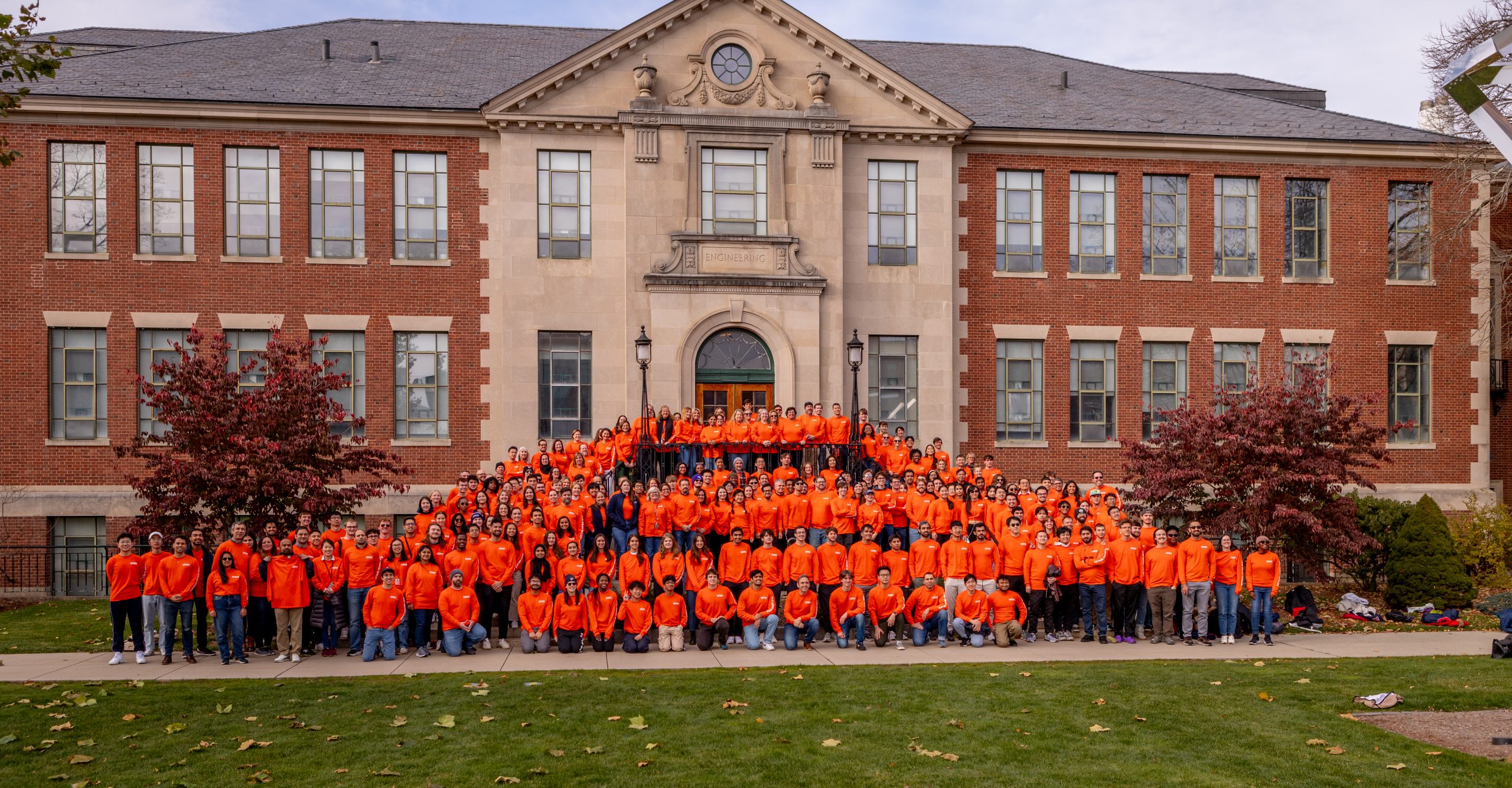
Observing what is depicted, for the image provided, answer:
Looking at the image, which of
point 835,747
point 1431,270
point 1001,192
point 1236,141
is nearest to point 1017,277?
point 1001,192

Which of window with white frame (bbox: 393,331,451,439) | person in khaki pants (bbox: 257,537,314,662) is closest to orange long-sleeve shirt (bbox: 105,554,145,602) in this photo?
person in khaki pants (bbox: 257,537,314,662)

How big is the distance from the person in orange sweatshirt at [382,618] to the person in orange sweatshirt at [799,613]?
5143mm

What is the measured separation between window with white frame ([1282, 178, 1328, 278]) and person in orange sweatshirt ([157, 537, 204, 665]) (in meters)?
23.5

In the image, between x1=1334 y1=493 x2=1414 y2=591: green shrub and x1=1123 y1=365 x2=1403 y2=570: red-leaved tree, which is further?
x1=1334 y1=493 x2=1414 y2=591: green shrub

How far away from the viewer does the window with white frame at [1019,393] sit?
26.1 meters

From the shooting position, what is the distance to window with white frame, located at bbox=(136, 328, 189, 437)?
2377cm

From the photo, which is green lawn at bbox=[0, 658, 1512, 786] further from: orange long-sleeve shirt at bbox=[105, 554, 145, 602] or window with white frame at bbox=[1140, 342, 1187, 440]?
window with white frame at bbox=[1140, 342, 1187, 440]

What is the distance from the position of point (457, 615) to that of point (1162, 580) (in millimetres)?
9696

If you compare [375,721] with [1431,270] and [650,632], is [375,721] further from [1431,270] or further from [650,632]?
[1431,270]

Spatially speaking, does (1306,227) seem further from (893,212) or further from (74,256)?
(74,256)

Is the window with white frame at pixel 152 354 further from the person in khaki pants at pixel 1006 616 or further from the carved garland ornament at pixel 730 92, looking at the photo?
the person in khaki pants at pixel 1006 616

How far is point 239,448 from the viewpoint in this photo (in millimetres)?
15969

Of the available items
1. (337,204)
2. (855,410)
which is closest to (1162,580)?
(855,410)

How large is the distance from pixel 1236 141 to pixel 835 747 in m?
21.4
